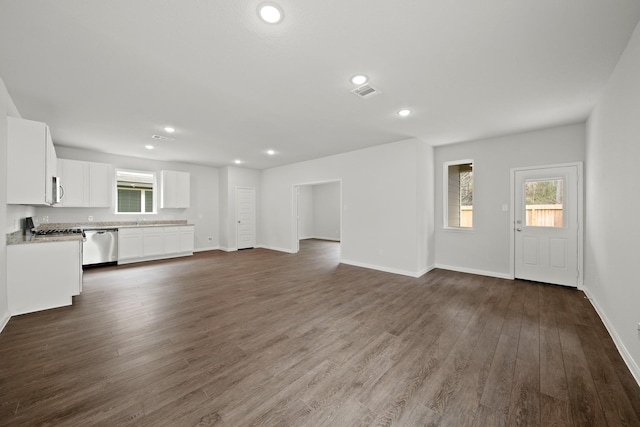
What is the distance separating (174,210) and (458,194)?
305 inches

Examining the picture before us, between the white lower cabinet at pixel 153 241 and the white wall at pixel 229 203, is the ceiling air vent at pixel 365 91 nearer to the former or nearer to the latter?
the white wall at pixel 229 203

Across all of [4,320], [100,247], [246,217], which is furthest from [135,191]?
[4,320]

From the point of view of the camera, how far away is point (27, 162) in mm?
3131

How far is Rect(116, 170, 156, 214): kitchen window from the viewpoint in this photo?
6582 millimetres

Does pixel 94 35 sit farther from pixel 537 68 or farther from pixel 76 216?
pixel 76 216

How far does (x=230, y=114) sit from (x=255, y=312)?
2.88m

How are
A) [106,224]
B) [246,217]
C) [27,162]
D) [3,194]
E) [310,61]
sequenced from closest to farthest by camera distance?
[310,61] → [3,194] → [27,162] → [106,224] → [246,217]

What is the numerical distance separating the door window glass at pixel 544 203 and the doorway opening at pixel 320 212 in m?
6.91

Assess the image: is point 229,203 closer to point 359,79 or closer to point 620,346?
point 359,79

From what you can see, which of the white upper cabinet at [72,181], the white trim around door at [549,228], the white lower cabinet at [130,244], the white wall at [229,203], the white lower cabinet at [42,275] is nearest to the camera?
the white lower cabinet at [42,275]

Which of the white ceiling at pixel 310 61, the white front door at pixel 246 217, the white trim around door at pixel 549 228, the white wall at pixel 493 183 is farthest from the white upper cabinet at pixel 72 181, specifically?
the white trim around door at pixel 549 228

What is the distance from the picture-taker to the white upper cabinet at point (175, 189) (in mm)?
6949

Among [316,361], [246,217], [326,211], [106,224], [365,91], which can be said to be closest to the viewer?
[316,361]

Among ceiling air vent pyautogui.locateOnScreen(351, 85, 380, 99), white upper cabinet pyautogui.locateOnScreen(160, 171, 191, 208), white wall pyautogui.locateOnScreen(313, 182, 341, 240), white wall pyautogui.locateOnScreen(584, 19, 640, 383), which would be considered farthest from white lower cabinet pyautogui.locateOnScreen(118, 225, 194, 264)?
white wall pyautogui.locateOnScreen(584, 19, 640, 383)
